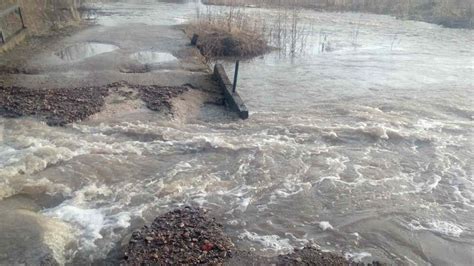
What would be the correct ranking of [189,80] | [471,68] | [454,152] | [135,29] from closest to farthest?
[454,152]
[189,80]
[471,68]
[135,29]

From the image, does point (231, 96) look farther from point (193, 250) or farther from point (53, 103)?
point (193, 250)

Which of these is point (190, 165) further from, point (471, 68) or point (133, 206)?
point (471, 68)

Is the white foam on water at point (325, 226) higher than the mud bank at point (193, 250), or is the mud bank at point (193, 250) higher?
the mud bank at point (193, 250)

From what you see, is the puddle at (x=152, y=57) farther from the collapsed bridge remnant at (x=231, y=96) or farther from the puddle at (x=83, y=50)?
the collapsed bridge remnant at (x=231, y=96)

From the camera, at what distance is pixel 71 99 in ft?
29.2

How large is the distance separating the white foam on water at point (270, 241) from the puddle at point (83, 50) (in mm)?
9021

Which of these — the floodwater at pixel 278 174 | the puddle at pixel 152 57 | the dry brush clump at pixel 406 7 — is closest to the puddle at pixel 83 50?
the puddle at pixel 152 57

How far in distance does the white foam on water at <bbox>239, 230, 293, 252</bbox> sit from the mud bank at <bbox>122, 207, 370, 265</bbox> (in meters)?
0.18

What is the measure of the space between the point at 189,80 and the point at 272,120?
109 inches

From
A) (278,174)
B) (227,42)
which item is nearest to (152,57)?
(227,42)

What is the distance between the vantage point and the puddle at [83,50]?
12250mm

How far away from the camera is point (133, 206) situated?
5.78m

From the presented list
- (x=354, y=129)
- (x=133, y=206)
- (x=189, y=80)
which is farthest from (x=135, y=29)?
(x=133, y=206)

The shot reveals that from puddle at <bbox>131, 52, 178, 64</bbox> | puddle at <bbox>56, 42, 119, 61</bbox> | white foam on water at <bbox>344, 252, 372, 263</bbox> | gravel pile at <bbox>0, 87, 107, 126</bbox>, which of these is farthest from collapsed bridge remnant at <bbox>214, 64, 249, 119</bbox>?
white foam on water at <bbox>344, 252, 372, 263</bbox>
